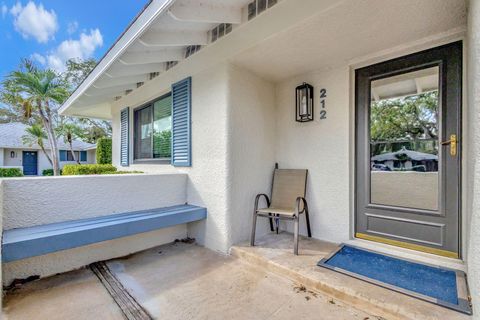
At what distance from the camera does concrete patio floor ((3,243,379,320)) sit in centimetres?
187

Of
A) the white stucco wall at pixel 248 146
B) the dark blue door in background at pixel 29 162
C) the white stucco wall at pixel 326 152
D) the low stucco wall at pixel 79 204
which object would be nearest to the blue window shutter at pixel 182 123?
the low stucco wall at pixel 79 204

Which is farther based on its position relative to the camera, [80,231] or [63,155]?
[63,155]

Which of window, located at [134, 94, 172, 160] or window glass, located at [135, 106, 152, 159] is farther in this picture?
window glass, located at [135, 106, 152, 159]

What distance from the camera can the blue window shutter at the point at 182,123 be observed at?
12.0 ft

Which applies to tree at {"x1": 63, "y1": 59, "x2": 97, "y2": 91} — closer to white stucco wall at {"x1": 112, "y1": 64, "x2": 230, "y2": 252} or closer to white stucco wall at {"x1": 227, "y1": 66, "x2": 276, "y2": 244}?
white stucco wall at {"x1": 112, "y1": 64, "x2": 230, "y2": 252}

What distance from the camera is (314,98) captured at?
3385 mm

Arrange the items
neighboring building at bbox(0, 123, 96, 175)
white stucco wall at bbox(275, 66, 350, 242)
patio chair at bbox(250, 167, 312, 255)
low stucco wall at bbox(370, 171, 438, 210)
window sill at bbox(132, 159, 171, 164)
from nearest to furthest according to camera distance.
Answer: low stucco wall at bbox(370, 171, 438, 210), white stucco wall at bbox(275, 66, 350, 242), patio chair at bbox(250, 167, 312, 255), window sill at bbox(132, 159, 171, 164), neighboring building at bbox(0, 123, 96, 175)

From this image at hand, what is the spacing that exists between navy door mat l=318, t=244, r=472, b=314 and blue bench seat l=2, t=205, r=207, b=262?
6.66 feet

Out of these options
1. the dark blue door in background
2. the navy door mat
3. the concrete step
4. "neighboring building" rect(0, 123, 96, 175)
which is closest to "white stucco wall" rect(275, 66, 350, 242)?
the concrete step

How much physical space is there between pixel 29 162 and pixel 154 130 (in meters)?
19.7

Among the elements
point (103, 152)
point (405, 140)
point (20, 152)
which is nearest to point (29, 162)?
point (20, 152)

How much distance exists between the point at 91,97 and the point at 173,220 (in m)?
3.73

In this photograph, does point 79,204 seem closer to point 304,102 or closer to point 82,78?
point 304,102

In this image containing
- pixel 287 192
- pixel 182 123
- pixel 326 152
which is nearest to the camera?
pixel 326 152
